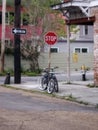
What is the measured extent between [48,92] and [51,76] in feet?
2.65

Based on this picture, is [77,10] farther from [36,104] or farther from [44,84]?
[36,104]

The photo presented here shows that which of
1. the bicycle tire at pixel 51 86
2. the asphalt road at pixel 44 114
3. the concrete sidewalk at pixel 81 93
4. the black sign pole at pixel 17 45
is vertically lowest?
the asphalt road at pixel 44 114

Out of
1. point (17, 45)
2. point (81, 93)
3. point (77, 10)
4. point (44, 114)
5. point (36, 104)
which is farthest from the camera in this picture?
point (17, 45)

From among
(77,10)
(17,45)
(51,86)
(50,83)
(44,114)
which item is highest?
(77,10)

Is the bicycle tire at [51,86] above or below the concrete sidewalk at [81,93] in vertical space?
above

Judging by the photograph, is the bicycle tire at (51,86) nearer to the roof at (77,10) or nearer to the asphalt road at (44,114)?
the asphalt road at (44,114)

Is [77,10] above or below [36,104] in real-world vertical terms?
above

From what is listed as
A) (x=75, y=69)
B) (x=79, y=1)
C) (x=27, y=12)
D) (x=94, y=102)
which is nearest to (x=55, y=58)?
(x=75, y=69)

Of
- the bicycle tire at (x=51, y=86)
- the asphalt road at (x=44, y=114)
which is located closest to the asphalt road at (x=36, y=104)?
the asphalt road at (x=44, y=114)

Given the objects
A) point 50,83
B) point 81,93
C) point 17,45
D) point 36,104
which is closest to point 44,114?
point 36,104

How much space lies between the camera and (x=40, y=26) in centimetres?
4041

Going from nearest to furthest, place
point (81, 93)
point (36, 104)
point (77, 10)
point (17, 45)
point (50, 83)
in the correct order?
1. point (36, 104)
2. point (81, 93)
3. point (50, 83)
4. point (77, 10)
5. point (17, 45)

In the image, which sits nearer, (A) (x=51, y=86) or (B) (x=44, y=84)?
(A) (x=51, y=86)

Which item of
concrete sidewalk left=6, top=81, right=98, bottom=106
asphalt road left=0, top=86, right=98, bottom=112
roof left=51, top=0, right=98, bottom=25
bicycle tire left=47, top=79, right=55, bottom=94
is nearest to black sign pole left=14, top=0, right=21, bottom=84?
roof left=51, top=0, right=98, bottom=25
